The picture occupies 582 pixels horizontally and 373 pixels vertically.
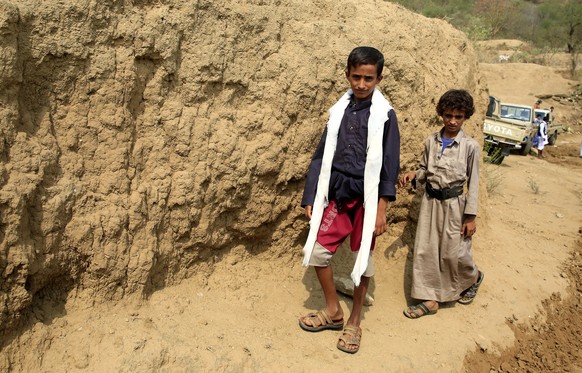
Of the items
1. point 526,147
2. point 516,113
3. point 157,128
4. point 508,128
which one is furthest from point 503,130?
point 157,128

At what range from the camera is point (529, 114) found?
11.7m

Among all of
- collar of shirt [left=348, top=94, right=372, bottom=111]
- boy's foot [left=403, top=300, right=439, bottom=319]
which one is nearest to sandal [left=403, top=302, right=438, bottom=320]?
boy's foot [left=403, top=300, right=439, bottom=319]

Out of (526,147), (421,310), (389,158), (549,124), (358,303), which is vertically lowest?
(526,147)

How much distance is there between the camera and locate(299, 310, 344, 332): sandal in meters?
2.95

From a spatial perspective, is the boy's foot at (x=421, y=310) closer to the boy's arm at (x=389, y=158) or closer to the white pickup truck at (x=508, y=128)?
the boy's arm at (x=389, y=158)

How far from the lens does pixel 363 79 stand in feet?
8.96

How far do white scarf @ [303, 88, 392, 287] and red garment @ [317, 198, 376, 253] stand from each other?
2.2 inches

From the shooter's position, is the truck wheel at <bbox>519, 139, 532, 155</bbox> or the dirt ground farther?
the truck wheel at <bbox>519, 139, 532, 155</bbox>

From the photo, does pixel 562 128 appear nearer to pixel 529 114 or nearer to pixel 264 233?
pixel 529 114

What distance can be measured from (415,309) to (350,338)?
28.4 inches

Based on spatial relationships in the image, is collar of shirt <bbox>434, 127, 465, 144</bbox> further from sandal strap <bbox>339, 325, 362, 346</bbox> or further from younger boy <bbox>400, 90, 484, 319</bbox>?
sandal strap <bbox>339, 325, 362, 346</bbox>

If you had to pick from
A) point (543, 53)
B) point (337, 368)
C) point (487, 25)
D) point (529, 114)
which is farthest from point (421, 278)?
point (487, 25)

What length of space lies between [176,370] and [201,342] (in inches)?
8.7

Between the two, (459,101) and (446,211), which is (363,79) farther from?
(446,211)
